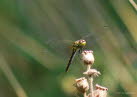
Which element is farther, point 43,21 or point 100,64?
point 43,21

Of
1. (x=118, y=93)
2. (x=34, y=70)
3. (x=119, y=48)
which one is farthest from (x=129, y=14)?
(x=34, y=70)

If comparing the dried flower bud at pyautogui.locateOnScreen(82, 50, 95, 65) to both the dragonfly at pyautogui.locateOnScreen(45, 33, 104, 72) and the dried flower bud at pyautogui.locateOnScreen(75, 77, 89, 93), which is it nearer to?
the dried flower bud at pyautogui.locateOnScreen(75, 77, 89, 93)

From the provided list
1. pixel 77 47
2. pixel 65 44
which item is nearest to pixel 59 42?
pixel 65 44

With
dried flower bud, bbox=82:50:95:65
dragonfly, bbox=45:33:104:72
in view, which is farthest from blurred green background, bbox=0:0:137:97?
dried flower bud, bbox=82:50:95:65

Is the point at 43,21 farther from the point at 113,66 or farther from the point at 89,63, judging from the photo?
the point at 89,63

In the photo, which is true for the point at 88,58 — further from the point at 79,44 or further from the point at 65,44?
the point at 65,44

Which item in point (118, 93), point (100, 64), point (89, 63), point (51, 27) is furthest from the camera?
point (51, 27)

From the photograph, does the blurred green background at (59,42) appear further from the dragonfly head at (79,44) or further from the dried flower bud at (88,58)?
the dried flower bud at (88,58)

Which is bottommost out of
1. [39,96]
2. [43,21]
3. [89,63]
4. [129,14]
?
[89,63]

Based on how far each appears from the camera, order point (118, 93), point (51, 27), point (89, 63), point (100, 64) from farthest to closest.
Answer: point (51, 27), point (100, 64), point (118, 93), point (89, 63)
